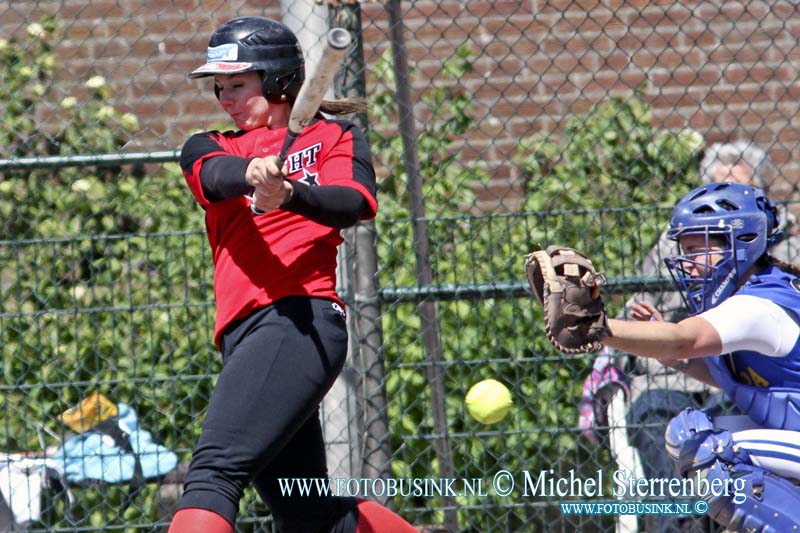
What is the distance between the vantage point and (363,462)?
13.9 feet

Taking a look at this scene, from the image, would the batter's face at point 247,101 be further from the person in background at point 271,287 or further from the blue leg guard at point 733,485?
the blue leg guard at point 733,485

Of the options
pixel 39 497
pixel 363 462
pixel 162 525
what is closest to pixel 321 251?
pixel 363 462

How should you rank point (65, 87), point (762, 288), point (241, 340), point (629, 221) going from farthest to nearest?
point (65, 87), point (629, 221), point (762, 288), point (241, 340)

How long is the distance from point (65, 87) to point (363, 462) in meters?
2.63

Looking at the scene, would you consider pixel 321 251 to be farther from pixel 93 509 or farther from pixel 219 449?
pixel 93 509

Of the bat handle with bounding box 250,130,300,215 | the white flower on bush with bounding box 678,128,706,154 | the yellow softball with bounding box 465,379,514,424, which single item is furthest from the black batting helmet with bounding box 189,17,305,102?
the white flower on bush with bounding box 678,128,706,154

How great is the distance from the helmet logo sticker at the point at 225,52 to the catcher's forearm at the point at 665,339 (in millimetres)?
1258

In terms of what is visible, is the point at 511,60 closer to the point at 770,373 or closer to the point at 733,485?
the point at 770,373

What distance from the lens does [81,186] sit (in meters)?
4.84

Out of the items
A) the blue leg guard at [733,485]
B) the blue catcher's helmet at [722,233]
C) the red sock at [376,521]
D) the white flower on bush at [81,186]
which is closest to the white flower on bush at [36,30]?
the white flower on bush at [81,186]

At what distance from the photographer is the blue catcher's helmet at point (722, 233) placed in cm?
344

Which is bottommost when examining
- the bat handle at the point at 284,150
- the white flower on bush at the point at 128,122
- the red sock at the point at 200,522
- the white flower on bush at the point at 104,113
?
the red sock at the point at 200,522

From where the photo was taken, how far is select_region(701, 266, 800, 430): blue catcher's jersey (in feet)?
11.1

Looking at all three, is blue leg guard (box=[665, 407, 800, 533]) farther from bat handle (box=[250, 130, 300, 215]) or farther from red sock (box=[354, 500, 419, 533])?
bat handle (box=[250, 130, 300, 215])
